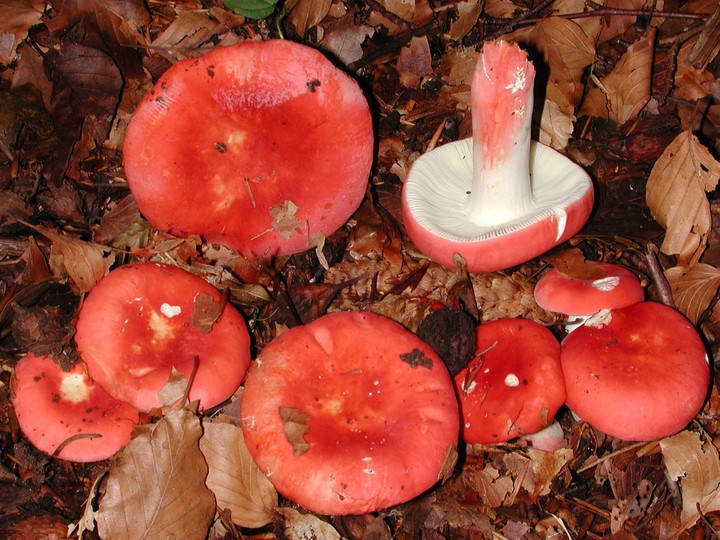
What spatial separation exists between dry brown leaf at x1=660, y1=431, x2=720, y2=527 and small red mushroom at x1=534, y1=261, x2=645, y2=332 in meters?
0.78

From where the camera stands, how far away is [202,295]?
9.21 feet

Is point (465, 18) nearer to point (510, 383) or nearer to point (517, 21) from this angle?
point (517, 21)

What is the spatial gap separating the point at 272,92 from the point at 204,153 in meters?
0.43

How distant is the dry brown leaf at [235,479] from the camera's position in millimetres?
2809

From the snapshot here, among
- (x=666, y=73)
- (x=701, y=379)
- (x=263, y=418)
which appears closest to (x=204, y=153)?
Answer: (x=263, y=418)

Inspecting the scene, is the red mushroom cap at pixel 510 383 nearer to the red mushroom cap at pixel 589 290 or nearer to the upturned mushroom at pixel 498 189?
the red mushroom cap at pixel 589 290

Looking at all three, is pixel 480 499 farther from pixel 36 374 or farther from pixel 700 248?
pixel 36 374

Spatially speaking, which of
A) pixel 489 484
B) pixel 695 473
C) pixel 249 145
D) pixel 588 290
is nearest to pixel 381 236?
pixel 249 145

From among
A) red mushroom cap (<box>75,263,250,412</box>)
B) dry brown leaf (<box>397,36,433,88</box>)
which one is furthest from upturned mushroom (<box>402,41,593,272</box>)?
red mushroom cap (<box>75,263,250,412</box>)

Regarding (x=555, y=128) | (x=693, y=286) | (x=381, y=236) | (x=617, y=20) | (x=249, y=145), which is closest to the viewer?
(x=249, y=145)

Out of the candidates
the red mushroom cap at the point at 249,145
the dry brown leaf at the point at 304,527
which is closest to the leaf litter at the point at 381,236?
the dry brown leaf at the point at 304,527

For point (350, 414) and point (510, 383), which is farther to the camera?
point (510, 383)

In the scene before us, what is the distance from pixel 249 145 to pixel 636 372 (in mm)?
2040

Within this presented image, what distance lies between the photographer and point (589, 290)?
9.37ft
